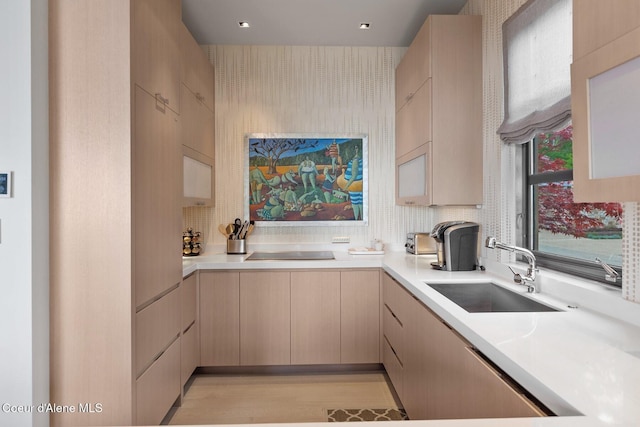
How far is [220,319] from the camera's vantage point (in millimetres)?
2756

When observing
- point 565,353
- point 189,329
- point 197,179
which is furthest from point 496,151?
point 189,329

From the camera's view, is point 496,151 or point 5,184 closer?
point 5,184

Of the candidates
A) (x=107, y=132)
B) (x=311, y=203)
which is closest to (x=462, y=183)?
(x=311, y=203)

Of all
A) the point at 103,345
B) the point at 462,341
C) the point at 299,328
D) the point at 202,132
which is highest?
the point at 202,132

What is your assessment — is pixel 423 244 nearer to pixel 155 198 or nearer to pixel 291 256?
pixel 291 256

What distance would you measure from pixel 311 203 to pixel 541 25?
209 cm

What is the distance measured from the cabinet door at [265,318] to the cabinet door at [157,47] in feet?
4.34

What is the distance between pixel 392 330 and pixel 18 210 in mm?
2136

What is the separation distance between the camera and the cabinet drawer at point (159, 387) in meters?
1.75

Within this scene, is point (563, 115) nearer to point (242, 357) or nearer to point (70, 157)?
→ point (70, 157)

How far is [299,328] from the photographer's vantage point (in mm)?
2779

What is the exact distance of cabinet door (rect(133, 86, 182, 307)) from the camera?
5.62 feet

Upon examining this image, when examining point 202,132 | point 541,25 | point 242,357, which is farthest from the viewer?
point 202,132

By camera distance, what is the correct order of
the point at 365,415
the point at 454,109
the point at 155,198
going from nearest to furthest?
1. the point at 155,198
2. the point at 365,415
3. the point at 454,109
